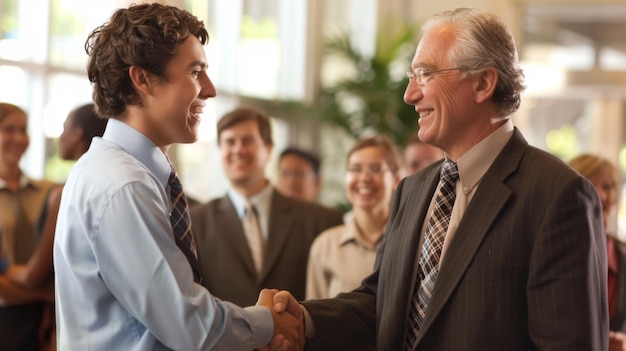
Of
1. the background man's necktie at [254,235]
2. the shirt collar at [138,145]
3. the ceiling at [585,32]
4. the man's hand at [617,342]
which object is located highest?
the ceiling at [585,32]

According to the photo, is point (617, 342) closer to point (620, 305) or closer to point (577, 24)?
point (620, 305)

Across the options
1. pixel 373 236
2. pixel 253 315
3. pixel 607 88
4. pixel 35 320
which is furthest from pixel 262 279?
pixel 607 88

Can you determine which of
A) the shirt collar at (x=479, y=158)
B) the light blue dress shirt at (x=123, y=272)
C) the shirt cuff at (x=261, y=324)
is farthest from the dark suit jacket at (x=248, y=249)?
the light blue dress shirt at (x=123, y=272)

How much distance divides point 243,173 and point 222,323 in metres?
2.64

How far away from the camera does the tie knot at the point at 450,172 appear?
9.73ft

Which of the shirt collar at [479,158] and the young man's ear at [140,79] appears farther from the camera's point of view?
the shirt collar at [479,158]

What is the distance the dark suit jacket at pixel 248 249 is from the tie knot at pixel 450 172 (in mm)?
2022

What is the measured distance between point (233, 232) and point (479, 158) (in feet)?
7.59

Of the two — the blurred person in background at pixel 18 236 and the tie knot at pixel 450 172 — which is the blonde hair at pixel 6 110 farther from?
the tie knot at pixel 450 172

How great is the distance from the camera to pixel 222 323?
2.61m

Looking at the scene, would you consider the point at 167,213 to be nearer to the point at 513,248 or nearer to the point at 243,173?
the point at 513,248

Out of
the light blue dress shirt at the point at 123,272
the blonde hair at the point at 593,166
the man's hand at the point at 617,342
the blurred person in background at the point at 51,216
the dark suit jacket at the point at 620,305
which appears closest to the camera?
the light blue dress shirt at the point at 123,272

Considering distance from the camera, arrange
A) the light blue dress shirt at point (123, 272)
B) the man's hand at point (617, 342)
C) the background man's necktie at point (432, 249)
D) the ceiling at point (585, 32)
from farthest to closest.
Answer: the ceiling at point (585, 32) < the man's hand at point (617, 342) < the background man's necktie at point (432, 249) < the light blue dress shirt at point (123, 272)

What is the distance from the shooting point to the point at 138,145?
2701 mm
